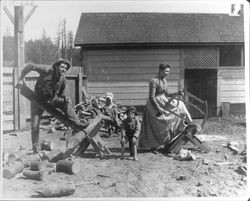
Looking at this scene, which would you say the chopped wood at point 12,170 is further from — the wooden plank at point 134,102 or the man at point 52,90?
the wooden plank at point 134,102

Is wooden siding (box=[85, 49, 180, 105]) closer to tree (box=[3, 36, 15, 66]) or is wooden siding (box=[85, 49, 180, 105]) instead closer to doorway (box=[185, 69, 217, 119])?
doorway (box=[185, 69, 217, 119])

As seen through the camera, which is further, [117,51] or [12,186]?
[117,51]

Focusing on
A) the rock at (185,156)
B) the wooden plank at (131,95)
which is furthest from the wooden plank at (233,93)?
the wooden plank at (131,95)

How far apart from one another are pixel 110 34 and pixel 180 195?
4084 millimetres

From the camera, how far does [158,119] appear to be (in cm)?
446

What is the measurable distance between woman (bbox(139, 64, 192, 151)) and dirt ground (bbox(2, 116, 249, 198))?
218 millimetres

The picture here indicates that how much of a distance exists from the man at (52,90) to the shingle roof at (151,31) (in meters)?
2.11

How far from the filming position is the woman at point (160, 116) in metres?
4.45

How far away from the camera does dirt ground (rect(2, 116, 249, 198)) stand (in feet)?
10.9

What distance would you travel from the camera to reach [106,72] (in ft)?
20.6

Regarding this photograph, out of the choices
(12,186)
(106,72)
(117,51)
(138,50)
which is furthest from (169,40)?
(12,186)

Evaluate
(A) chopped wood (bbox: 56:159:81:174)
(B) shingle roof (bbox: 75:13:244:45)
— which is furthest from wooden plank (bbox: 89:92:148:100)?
(A) chopped wood (bbox: 56:159:81:174)

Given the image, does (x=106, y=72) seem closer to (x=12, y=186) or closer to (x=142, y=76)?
(x=142, y=76)

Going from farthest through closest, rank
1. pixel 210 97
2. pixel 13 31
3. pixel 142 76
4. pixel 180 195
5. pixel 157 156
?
pixel 210 97
pixel 142 76
pixel 157 156
pixel 13 31
pixel 180 195
